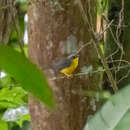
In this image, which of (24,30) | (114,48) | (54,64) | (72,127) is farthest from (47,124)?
(24,30)

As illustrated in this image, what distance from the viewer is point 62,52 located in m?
1.05

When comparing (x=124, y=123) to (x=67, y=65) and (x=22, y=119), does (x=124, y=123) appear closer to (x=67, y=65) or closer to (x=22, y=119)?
(x=67, y=65)

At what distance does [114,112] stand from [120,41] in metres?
0.94

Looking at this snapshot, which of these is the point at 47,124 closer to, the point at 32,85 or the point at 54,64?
the point at 54,64

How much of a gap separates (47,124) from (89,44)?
292 millimetres

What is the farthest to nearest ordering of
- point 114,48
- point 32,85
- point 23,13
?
point 23,13, point 114,48, point 32,85

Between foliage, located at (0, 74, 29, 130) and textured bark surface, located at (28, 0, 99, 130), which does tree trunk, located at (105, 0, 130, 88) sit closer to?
textured bark surface, located at (28, 0, 99, 130)

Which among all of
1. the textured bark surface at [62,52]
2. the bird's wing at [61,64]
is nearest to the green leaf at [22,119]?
the textured bark surface at [62,52]

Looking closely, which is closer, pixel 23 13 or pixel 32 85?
pixel 32 85

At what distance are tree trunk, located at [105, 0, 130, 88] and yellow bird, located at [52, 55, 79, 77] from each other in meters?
0.16

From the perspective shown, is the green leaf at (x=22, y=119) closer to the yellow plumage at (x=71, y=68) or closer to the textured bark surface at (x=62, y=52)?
the textured bark surface at (x=62, y=52)

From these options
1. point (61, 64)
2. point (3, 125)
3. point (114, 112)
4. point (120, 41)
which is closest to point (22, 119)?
point (3, 125)

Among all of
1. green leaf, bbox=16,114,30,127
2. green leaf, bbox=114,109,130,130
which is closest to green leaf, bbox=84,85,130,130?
green leaf, bbox=114,109,130,130

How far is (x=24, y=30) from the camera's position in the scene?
66.9 inches
